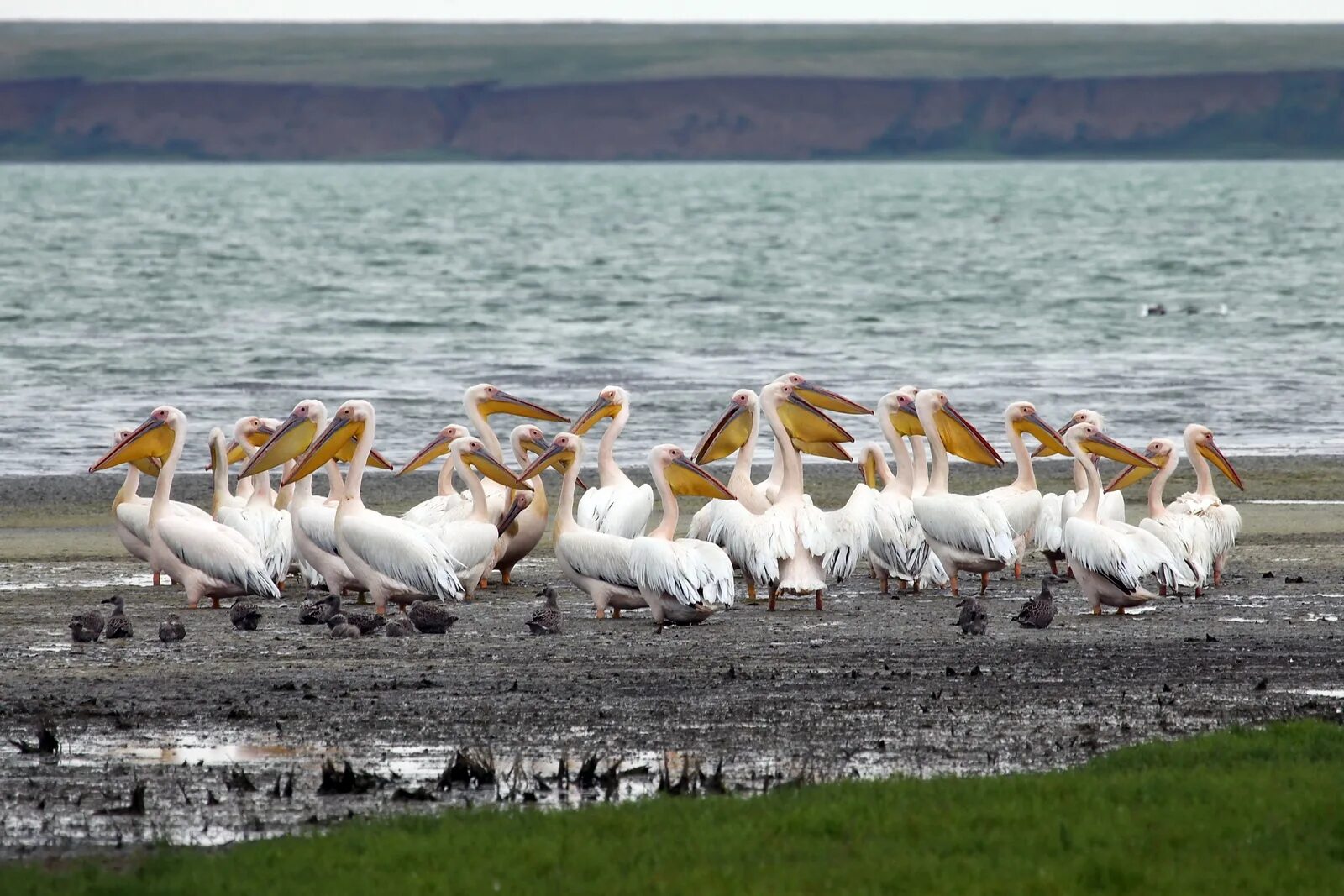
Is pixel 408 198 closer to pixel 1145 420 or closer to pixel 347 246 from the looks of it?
pixel 347 246

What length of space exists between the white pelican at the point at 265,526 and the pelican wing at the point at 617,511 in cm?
156

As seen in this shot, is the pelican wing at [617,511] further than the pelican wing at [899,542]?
Yes

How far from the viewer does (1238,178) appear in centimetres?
13750

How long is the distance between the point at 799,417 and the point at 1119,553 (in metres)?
2.77

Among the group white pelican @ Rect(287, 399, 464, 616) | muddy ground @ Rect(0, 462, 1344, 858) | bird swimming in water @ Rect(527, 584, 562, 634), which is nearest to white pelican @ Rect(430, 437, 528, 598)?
white pelican @ Rect(287, 399, 464, 616)

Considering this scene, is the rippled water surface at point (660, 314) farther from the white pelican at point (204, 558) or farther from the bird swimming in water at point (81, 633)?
the bird swimming in water at point (81, 633)

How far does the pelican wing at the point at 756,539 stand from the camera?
9.90 metres

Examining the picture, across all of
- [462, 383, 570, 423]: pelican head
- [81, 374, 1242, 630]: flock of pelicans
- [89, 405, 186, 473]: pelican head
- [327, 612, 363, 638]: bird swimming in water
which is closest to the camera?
[327, 612, 363, 638]: bird swimming in water

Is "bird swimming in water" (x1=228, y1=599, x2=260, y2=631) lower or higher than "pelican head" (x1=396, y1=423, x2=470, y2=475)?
Answer: lower

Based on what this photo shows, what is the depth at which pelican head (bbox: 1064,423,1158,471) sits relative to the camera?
36.0ft

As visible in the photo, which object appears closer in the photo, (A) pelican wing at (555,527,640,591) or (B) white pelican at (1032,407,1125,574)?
(A) pelican wing at (555,527,640,591)

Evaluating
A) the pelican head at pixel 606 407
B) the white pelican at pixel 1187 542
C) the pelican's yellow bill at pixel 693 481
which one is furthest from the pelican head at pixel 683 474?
the white pelican at pixel 1187 542

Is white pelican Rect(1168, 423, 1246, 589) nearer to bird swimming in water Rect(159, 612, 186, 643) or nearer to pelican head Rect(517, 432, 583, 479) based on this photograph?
pelican head Rect(517, 432, 583, 479)

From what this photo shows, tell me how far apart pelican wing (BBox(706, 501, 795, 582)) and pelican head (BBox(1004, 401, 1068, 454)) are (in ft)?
7.13
